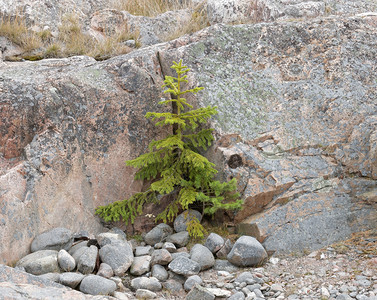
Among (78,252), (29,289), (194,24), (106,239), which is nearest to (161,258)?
(106,239)

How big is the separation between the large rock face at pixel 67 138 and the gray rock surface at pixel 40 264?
10.7 inches

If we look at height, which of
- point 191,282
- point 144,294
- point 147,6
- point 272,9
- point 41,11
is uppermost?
point 41,11

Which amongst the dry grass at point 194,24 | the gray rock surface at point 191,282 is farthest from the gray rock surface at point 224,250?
the dry grass at point 194,24

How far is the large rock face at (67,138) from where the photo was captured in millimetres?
5070

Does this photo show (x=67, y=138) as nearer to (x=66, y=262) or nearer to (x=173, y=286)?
(x=66, y=262)

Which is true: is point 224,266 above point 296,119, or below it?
below

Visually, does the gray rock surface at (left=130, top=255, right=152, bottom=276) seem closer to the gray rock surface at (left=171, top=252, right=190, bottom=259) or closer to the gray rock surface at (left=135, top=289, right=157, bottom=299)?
the gray rock surface at (left=171, top=252, right=190, bottom=259)

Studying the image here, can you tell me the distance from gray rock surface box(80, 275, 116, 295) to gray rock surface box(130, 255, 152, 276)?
50 cm

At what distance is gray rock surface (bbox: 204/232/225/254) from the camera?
514cm

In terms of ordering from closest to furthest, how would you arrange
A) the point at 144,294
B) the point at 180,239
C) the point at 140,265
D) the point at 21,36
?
the point at 144,294
the point at 140,265
the point at 180,239
the point at 21,36

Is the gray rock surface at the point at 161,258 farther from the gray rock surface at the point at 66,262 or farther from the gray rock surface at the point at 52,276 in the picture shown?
the gray rock surface at the point at 52,276

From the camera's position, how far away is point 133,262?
15.9 ft

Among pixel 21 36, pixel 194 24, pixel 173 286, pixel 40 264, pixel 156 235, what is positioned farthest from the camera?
pixel 194 24

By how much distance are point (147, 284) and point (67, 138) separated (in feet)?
7.31
